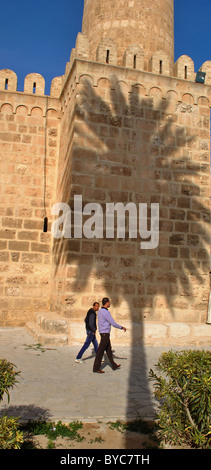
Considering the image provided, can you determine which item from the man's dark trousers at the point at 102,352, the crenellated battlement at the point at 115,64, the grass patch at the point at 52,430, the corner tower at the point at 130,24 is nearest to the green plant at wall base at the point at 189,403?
the grass patch at the point at 52,430

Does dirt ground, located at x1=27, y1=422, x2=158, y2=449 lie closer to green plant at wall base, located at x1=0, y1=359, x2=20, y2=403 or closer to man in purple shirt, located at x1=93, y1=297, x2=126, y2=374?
green plant at wall base, located at x1=0, y1=359, x2=20, y2=403

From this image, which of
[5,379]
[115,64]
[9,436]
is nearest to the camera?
[9,436]

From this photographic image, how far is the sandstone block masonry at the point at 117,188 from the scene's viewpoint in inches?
327

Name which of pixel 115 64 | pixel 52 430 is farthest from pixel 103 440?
pixel 115 64

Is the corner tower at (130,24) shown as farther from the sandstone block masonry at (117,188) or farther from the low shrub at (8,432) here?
the low shrub at (8,432)

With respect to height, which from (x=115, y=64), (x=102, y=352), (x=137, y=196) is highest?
(x=115, y=64)

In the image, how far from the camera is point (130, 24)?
1003 cm

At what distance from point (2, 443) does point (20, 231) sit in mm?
7818

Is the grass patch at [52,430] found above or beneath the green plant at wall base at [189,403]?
beneath

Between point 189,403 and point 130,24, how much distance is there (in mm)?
9813

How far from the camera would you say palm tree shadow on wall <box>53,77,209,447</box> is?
27.0 feet

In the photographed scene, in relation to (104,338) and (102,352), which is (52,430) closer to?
(102,352)

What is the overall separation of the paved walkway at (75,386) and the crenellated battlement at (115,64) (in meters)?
6.45
